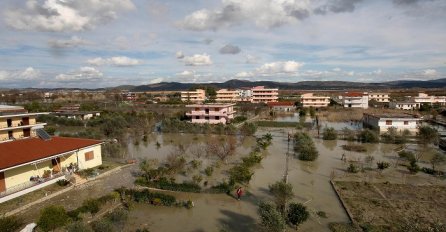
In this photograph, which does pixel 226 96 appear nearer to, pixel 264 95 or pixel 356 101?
pixel 264 95

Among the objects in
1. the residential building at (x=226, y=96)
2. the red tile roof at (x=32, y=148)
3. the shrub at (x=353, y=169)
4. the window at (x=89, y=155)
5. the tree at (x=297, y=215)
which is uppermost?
the residential building at (x=226, y=96)

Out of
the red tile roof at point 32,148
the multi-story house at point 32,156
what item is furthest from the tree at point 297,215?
the red tile roof at point 32,148

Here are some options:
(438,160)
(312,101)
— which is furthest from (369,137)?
(312,101)

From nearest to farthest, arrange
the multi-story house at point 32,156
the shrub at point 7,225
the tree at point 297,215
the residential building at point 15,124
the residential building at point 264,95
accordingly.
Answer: the shrub at point 7,225 → the tree at point 297,215 → the multi-story house at point 32,156 → the residential building at point 15,124 → the residential building at point 264,95

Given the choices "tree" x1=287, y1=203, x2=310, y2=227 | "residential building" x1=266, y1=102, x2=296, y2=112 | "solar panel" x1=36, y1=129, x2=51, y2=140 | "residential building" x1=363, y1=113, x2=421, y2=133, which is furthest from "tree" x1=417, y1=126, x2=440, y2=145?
"residential building" x1=266, y1=102, x2=296, y2=112

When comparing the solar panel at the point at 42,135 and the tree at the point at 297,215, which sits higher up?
the solar panel at the point at 42,135

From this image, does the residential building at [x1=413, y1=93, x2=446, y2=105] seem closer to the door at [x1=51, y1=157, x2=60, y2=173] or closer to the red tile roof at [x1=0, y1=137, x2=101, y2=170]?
the red tile roof at [x1=0, y1=137, x2=101, y2=170]

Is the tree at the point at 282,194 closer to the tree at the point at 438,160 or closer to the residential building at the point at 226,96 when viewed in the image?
the tree at the point at 438,160
